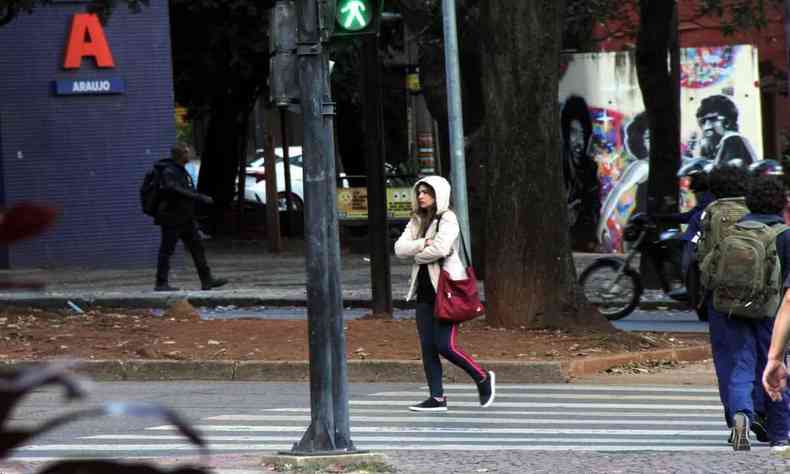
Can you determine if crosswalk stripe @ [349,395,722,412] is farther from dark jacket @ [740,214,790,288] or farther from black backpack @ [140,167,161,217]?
black backpack @ [140,167,161,217]

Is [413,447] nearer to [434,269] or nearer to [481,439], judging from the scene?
[481,439]

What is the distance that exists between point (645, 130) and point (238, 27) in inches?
351

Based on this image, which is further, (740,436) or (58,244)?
(58,244)

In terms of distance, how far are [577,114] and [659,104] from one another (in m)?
6.55

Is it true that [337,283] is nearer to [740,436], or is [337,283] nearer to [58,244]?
[740,436]

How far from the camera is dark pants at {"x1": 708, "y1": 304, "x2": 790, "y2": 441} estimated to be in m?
9.02

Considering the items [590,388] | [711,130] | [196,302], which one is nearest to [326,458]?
[590,388]

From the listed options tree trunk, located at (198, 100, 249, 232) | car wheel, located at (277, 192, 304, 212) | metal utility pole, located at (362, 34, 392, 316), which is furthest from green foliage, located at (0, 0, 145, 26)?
tree trunk, located at (198, 100, 249, 232)

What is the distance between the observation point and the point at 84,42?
2509 centimetres

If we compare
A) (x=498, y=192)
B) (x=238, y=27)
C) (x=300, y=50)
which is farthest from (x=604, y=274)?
(x=238, y=27)

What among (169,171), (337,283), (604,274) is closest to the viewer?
(337,283)

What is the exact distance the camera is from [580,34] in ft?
97.6

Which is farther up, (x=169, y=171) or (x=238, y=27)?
(x=238, y=27)

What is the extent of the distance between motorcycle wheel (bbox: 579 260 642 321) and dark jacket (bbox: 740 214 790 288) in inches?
347
